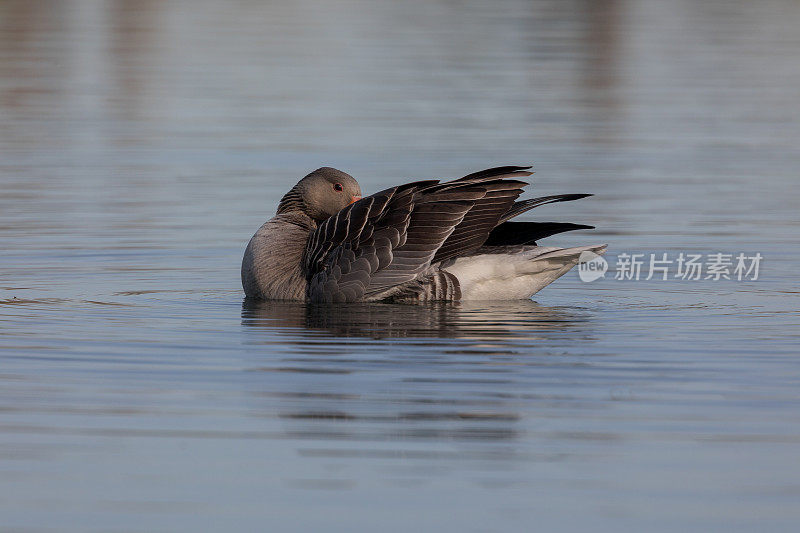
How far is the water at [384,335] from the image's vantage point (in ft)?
23.6

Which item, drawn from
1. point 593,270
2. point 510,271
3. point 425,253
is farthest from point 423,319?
point 593,270

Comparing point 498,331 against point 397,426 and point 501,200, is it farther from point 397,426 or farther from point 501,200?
point 397,426

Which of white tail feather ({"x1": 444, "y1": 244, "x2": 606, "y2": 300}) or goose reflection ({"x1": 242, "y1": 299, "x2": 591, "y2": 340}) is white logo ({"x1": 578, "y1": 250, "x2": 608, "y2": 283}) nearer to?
goose reflection ({"x1": 242, "y1": 299, "x2": 591, "y2": 340})

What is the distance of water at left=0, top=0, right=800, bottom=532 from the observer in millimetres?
7191

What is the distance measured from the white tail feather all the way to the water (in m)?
0.26

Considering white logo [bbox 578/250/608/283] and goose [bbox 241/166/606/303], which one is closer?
goose [bbox 241/166/606/303]

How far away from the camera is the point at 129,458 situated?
7758 mm

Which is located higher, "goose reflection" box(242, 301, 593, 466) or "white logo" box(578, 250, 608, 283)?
"white logo" box(578, 250, 608, 283)

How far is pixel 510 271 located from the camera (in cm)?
1291

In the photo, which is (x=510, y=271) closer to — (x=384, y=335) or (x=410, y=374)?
(x=384, y=335)

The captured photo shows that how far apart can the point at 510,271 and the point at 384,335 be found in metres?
1.89

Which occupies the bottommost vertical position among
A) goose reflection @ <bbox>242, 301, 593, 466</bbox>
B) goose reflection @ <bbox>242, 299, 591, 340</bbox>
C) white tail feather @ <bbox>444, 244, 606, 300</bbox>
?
goose reflection @ <bbox>242, 301, 593, 466</bbox>


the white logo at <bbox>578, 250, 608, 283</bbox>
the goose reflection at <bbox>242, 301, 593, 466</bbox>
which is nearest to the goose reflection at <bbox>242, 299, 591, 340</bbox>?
the goose reflection at <bbox>242, 301, 593, 466</bbox>

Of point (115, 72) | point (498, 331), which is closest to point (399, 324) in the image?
point (498, 331)
